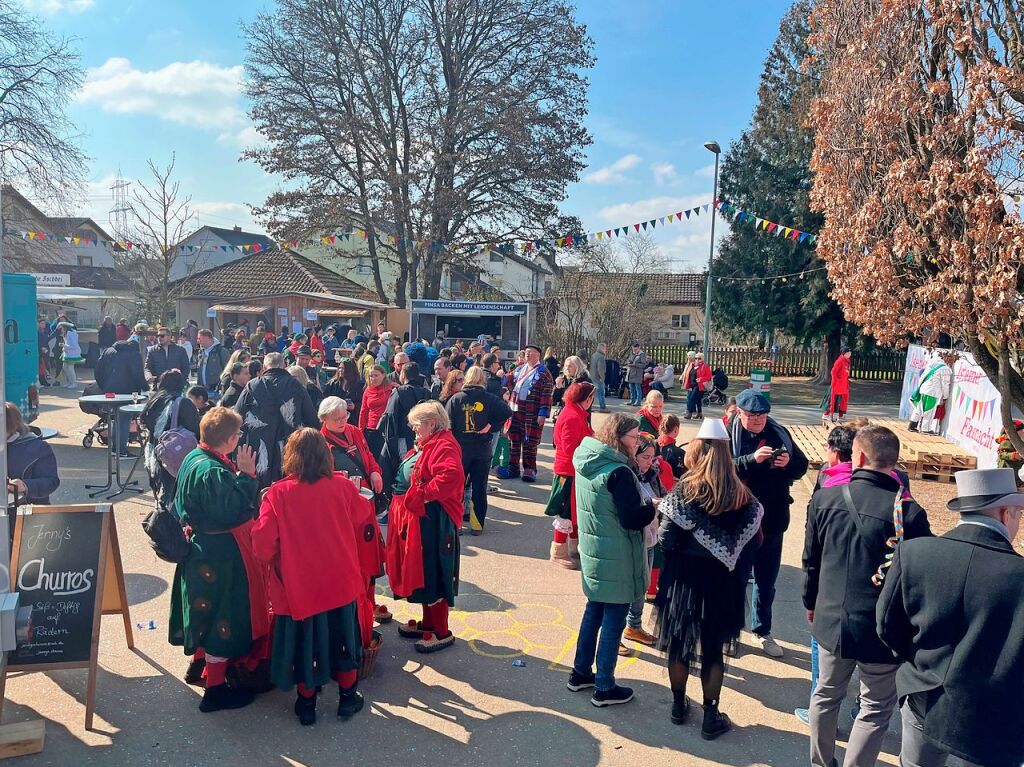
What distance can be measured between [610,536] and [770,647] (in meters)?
1.78

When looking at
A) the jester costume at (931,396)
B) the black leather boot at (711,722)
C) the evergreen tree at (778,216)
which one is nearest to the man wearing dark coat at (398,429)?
the black leather boot at (711,722)

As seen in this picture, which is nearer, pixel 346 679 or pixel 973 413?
pixel 346 679

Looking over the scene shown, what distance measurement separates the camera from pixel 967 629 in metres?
2.61

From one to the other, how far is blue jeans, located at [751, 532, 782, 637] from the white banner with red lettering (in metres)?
7.16

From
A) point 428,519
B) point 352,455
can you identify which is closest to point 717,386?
point 352,455

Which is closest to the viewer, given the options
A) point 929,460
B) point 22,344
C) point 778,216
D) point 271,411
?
point 271,411

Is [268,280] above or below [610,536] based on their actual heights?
above

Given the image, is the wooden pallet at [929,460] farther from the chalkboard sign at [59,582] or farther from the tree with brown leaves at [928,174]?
the chalkboard sign at [59,582]

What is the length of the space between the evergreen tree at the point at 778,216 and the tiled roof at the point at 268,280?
1625 cm

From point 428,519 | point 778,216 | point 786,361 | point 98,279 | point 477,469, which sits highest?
point 778,216

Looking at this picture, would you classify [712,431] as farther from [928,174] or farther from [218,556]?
[928,174]

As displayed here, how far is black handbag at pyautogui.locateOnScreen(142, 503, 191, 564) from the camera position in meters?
3.75

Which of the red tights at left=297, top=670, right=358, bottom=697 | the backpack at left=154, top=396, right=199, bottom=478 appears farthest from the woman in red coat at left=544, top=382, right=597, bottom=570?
the backpack at left=154, top=396, right=199, bottom=478

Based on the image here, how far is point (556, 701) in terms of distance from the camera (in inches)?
167
